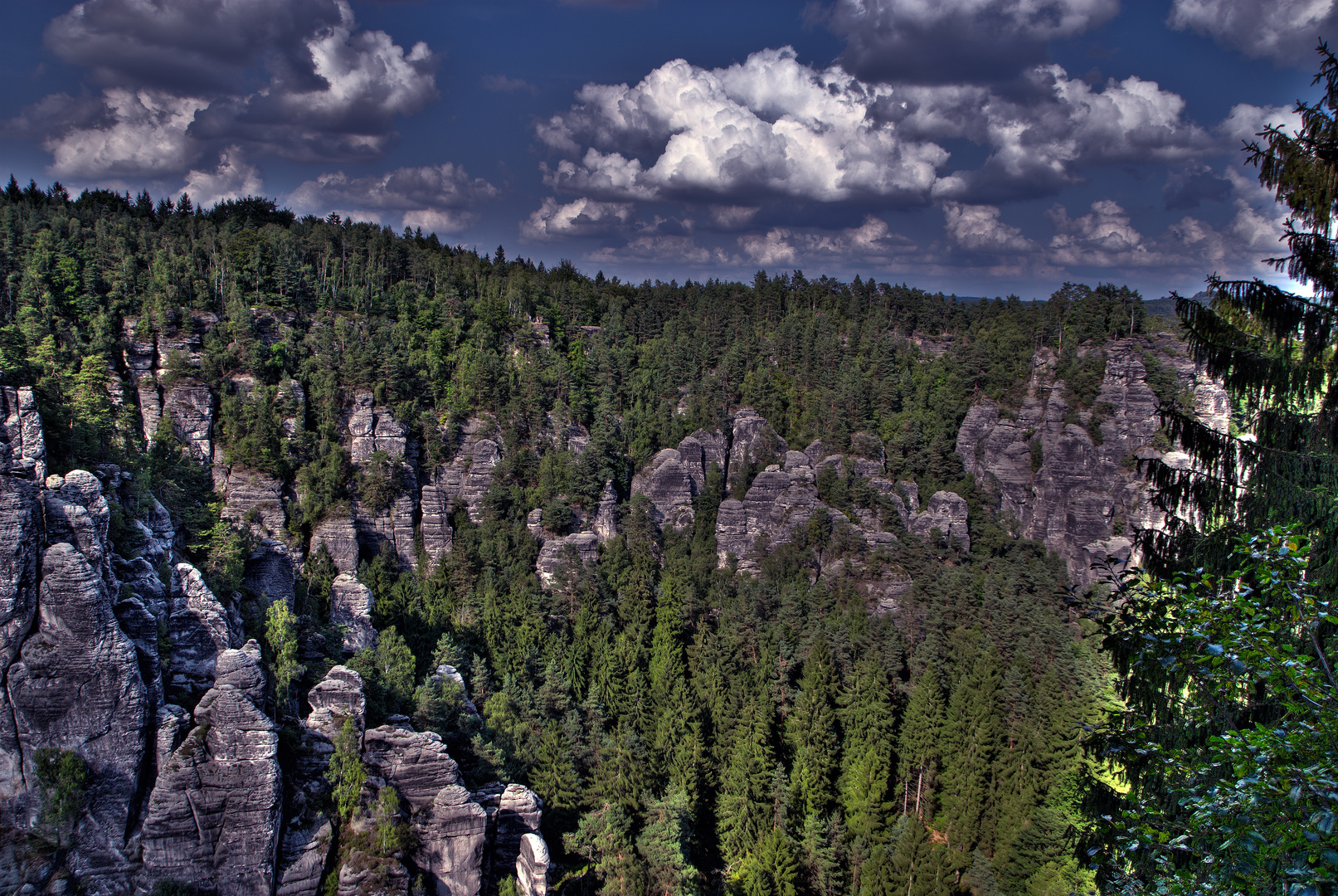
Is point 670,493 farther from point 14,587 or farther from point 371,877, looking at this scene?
point 14,587

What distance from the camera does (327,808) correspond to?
24.9 meters

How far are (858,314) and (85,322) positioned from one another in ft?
269

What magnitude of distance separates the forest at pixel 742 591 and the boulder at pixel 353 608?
3.36 feet

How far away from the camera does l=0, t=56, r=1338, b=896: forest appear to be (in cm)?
907

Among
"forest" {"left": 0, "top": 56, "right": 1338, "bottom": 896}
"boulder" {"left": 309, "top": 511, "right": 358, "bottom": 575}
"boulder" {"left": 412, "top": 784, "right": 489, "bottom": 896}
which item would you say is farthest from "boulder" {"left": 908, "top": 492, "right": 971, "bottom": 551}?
"boulder" {"left": 309, "top": 511, "right": 358, "bottom": 575}

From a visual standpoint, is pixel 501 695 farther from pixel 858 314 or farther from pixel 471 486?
pixel 858 314

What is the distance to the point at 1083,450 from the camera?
203 feet

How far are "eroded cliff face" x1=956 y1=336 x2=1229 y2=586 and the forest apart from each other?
2.27 m

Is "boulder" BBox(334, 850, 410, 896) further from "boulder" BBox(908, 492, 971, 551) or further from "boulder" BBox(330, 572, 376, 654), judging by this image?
"boulder" BBox(908, 492, 971, 551)

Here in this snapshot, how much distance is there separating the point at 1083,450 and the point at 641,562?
39.9 m

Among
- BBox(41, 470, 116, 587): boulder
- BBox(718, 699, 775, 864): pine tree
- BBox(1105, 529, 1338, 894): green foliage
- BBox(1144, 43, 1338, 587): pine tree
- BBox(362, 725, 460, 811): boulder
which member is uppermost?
BBox(1144, 43, 1338, 587): pine tree

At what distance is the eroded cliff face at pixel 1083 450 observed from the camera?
5950 centimetres

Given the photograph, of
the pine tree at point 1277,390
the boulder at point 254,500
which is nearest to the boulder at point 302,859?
the pine tree at point 1277,390

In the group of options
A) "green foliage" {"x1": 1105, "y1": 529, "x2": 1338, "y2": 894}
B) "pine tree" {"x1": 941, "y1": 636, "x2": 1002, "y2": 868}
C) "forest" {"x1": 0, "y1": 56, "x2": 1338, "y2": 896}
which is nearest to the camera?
"green foliage" {"x1": 1105, "y1": 529, "x2": 1338, "y2": 894}
